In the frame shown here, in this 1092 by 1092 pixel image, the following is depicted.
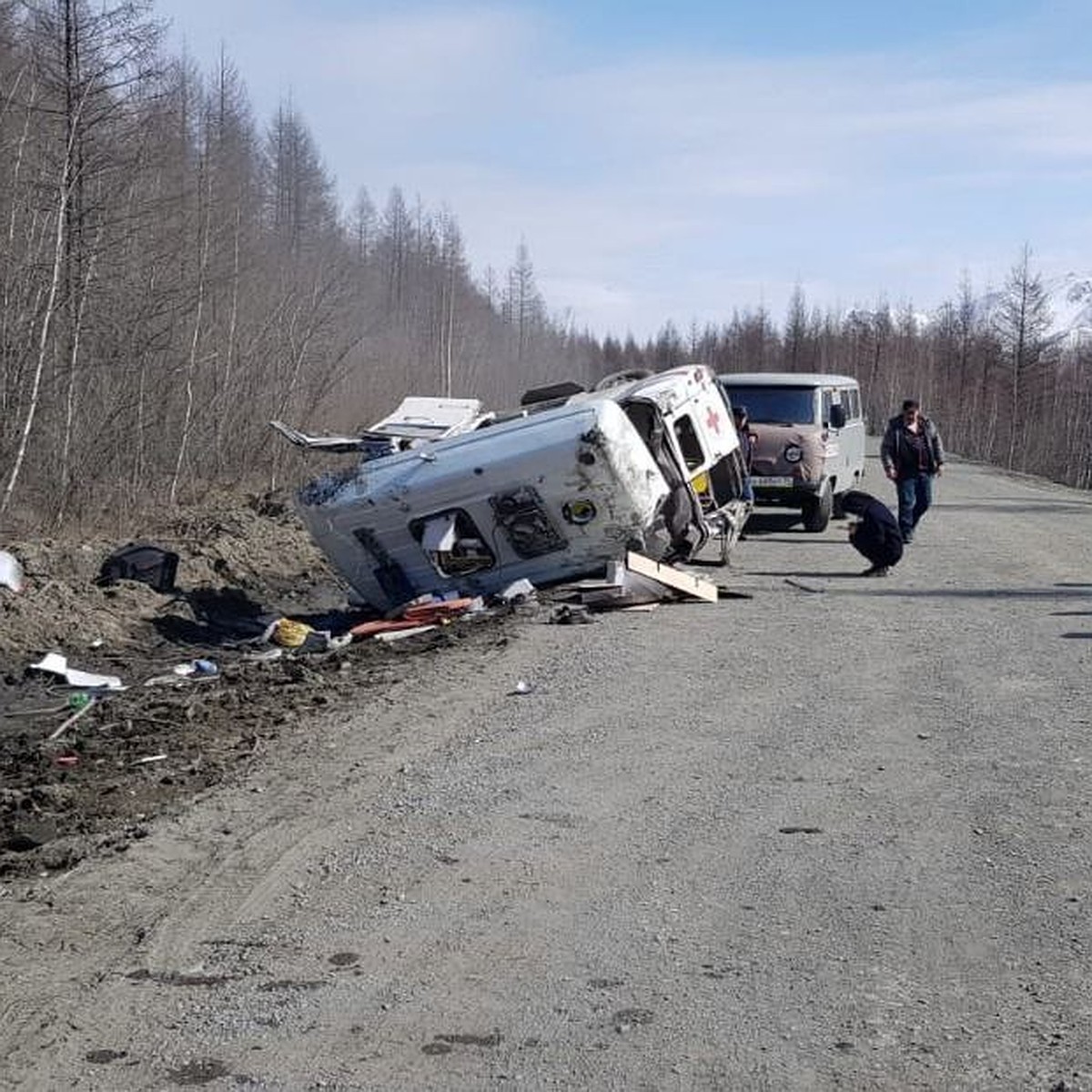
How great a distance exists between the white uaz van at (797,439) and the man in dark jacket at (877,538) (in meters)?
4.40

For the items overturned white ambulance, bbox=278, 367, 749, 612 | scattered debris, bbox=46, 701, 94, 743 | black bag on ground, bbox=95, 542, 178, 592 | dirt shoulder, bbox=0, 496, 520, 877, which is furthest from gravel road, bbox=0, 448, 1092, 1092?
black bag on ground, bbox=95, 542, 178, 592

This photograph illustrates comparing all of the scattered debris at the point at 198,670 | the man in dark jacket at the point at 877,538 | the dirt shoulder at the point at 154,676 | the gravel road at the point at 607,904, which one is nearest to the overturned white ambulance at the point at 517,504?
the dirt shoulder at the point at 154,676

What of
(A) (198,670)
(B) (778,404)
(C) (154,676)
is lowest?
(C) (154,676)

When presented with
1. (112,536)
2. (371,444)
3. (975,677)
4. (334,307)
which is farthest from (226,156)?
(975,677)

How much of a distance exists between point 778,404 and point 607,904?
15481 mm

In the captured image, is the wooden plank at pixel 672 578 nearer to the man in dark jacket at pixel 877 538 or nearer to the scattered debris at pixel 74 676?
the man in dark jacket at pixel 877 538

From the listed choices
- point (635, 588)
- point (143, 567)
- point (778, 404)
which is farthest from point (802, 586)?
point (143, 567)

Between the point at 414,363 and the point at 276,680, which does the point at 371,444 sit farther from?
the point at 414,363

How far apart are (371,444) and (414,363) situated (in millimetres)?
35834

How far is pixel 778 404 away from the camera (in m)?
20.3

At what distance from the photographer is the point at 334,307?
3075cm

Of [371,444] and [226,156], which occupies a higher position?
[226,156]

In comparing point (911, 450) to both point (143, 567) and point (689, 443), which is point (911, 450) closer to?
point (689, 443)

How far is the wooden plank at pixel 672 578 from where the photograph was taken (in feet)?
42.7
